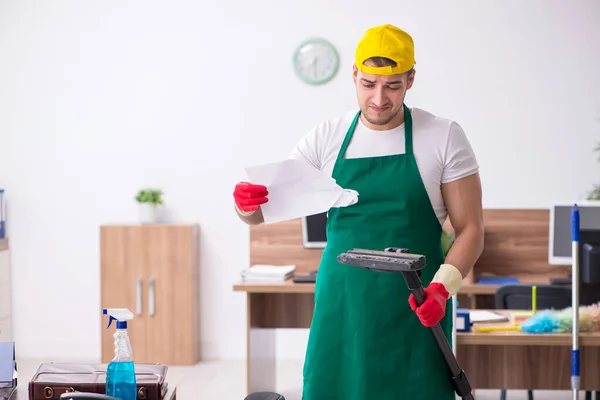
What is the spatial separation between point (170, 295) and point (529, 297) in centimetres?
236

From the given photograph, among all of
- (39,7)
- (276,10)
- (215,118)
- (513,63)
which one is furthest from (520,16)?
(39,7)

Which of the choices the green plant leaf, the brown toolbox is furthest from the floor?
the brown toolbox

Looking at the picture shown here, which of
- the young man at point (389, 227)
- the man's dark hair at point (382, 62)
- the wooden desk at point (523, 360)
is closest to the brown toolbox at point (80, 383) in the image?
the young man at point (389, 227)

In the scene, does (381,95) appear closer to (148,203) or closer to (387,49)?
(387,49)

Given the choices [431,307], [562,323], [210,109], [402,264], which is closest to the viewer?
[402,264]

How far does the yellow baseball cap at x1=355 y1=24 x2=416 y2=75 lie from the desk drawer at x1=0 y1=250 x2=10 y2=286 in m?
4.11

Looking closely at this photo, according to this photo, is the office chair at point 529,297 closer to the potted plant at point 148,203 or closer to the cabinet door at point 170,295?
the cabinet door at point 170,295

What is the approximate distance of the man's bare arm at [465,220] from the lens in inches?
76.7

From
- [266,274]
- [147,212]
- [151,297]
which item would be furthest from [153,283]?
[266,274]

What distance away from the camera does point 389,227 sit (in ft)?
6.53

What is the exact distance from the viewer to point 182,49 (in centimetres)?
542

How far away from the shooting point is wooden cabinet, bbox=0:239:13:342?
5395 mm

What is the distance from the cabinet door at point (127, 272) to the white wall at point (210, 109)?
1.07 ft

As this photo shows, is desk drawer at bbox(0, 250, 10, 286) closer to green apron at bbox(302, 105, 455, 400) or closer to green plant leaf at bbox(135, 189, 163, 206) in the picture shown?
green plant leaf at bbox(135, 189, 163, 206)
